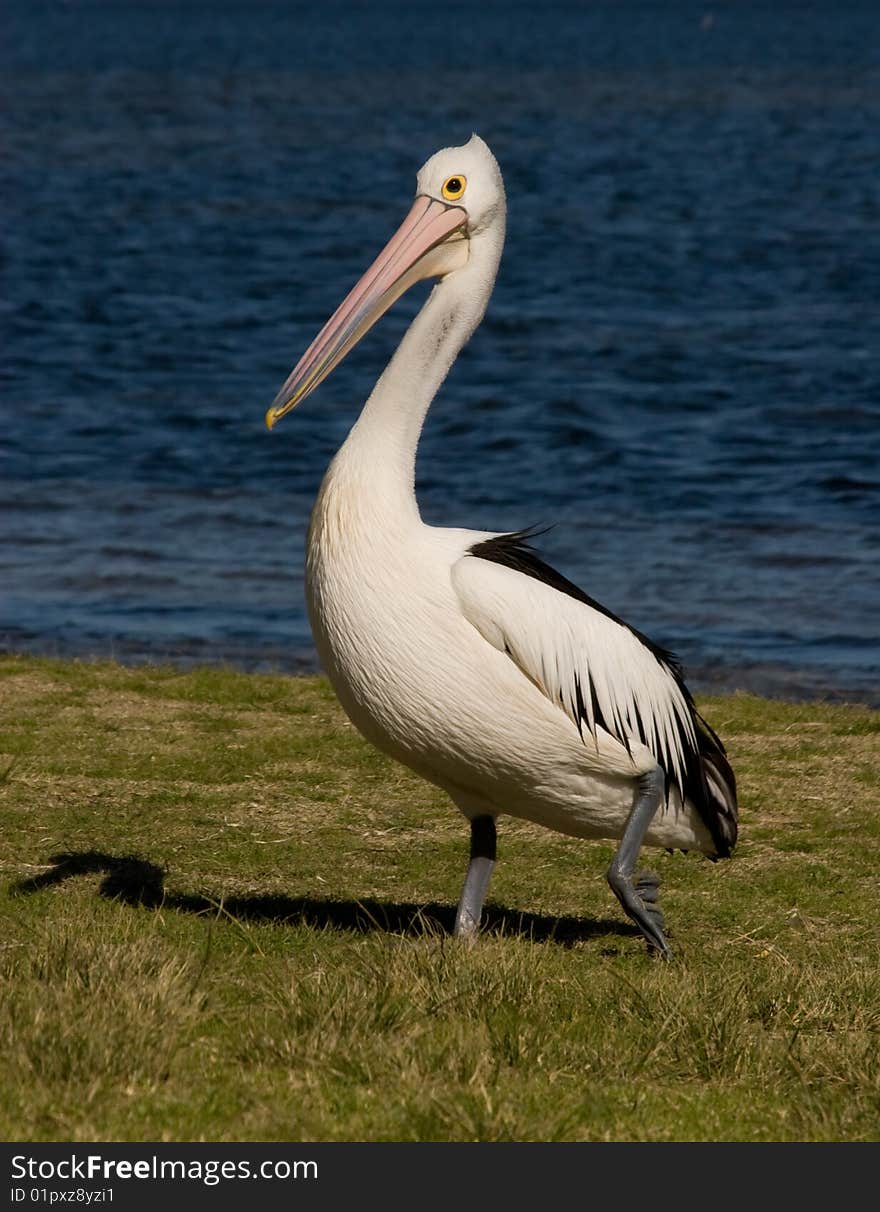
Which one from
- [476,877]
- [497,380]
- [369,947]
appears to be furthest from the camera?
[497,380]

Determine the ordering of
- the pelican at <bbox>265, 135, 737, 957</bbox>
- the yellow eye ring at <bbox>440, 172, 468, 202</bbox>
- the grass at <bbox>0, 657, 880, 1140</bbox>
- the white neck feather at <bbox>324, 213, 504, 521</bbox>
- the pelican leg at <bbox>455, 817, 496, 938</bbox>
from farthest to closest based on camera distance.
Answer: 1. the yellow eye ring at <bbox>440, 172, 468, 202</bbox>
2. the pelican leg at <bbox>455, 817, 496, 938</bbox>
3. the white neck feather at <bbox>324, 213, 504, 521</bbox>
4. the pelican at <bbox>265, 135, 737, 957</bbox>
5. the grass at <bbox>0, 657, 880, 1140</bbox>

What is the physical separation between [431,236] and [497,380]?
1240 cm

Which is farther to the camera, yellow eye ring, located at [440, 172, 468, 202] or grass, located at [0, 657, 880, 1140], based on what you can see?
yellow eye ring, located at [440, 172, 468, 202]

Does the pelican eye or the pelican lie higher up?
the pelican eye

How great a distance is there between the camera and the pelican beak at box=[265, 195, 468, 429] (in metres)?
5.11

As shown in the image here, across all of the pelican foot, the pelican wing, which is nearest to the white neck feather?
the pelican wing

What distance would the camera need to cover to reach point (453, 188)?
516 cm

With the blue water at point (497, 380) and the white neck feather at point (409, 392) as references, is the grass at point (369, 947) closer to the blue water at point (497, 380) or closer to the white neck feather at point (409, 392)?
the white neck feather at point (409, 392)

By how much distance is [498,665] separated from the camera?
4.79 m

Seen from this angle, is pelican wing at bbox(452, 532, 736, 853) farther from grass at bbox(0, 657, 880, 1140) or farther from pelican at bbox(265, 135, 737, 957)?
grass at bbox(0, 657, 880, 1140)

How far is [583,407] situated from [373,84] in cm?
5088

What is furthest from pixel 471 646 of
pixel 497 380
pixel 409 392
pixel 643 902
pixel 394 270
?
pixel 497 380

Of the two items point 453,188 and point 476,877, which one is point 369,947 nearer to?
point 476,877

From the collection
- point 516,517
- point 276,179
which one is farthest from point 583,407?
point 276,179
